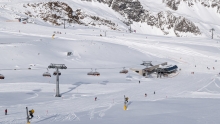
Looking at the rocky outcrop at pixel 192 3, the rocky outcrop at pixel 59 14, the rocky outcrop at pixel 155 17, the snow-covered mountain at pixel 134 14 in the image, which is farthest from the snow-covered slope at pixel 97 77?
the rocky outcrop at pixel 192 3

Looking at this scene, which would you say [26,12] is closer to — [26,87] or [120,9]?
[120,9]

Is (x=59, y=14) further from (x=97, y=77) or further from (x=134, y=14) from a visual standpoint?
(x=97, y=77)

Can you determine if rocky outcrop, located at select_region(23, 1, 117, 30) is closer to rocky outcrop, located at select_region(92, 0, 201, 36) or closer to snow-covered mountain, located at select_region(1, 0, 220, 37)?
snow-covered mountain, located at select_region(1, 0, 220, 37)

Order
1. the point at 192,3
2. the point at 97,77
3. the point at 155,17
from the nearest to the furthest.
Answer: the point at 97,77 → the point at 155,17 → the point at 192,3

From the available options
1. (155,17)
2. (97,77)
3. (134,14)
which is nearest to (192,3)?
(155,17)

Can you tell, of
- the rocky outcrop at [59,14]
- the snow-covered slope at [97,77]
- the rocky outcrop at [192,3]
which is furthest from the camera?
the rocky outcrop at [192,3]

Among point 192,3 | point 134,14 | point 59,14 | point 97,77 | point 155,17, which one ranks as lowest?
point 97,77

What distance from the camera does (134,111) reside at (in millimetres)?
24734

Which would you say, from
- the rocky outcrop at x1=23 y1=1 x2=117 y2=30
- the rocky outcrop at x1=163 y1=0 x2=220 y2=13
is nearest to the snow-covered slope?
the rocky outcrop at x1=23 y1=1 x2=117 y2=30

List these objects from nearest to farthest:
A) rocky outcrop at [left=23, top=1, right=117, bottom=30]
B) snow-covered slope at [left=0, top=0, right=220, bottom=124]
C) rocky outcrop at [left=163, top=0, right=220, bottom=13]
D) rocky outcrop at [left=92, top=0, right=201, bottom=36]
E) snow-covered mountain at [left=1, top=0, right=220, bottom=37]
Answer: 1. snow-covered slope at [left=0, top=0, right=220, bottom=124]
2. rocky outcrop at [left=23, top=1, right=117, bottom=30]
3. snow-covered mountain at [left=1, top=0, right=220, bottom=37]
4. rocky outcrop at [left=92, top=0, right=201, bottom=36]
5. rocky outcrop at [left=163, top=0, right=220, bottom=13]

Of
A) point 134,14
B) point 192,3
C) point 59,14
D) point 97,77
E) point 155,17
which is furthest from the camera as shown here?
point 192,3

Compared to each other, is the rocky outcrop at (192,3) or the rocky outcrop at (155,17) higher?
the rocky outcrop at (192,3)

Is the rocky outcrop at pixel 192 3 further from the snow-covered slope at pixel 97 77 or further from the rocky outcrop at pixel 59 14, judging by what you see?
the snow-covered slope at pixel 97 77

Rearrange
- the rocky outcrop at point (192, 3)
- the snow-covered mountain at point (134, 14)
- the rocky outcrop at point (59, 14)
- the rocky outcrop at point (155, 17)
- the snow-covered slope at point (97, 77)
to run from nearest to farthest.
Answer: the snow-covered slope at point (97, 77)
the rocky outcrop at point (59, 14)
the snow-covered mountain at point (134, 14)
the rocky outcrop at point (155, 17)
the rocky outcrop at point (192, 3)
